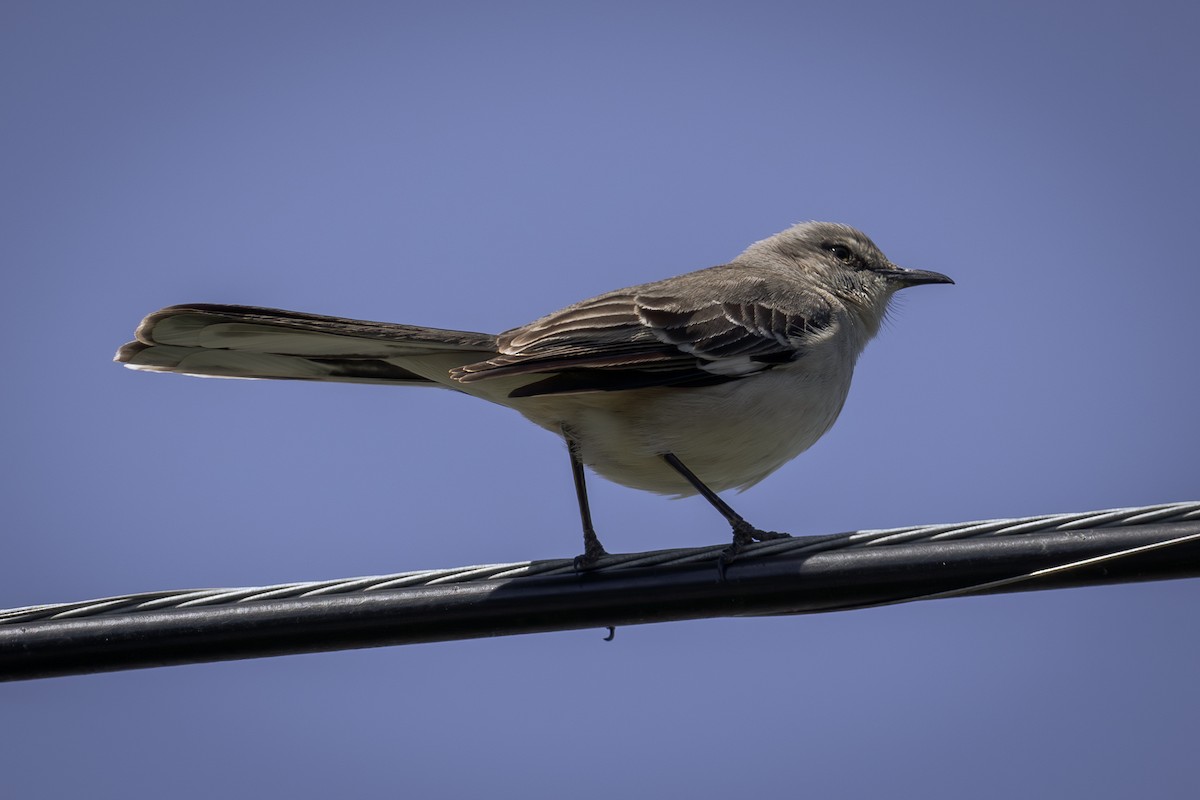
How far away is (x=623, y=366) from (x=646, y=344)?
27 cm

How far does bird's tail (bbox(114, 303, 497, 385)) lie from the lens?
5.64 m

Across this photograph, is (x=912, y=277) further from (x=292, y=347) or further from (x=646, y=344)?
(x=292, y=347)

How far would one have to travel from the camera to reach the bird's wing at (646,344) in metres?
5.79

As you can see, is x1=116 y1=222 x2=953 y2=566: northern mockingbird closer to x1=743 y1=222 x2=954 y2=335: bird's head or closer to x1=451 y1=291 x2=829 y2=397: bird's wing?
x1=451 y1=291 x2=829 y2=397: bird's wing

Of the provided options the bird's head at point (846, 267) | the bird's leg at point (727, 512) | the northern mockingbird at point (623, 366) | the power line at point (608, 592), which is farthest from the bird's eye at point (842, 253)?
the power line at point (608, 592)

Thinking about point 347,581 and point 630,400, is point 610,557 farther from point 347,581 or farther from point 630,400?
point 630,400

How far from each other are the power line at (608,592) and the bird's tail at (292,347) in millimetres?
1895

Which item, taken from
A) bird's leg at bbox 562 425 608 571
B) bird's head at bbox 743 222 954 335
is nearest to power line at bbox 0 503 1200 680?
bird's leg at bbox 562 425 608 571

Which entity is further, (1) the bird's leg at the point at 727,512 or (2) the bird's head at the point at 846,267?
(2) the bird's head at the point at 846,267

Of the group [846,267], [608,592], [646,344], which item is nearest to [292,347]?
[646,344]

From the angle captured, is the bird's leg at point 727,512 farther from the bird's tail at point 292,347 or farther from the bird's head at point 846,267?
the bird's head at point 846,267

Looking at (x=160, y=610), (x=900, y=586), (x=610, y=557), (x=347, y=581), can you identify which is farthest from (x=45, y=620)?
(x=900, y=586)

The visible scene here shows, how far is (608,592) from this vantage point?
4.23 m

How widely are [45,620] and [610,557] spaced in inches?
80.8
